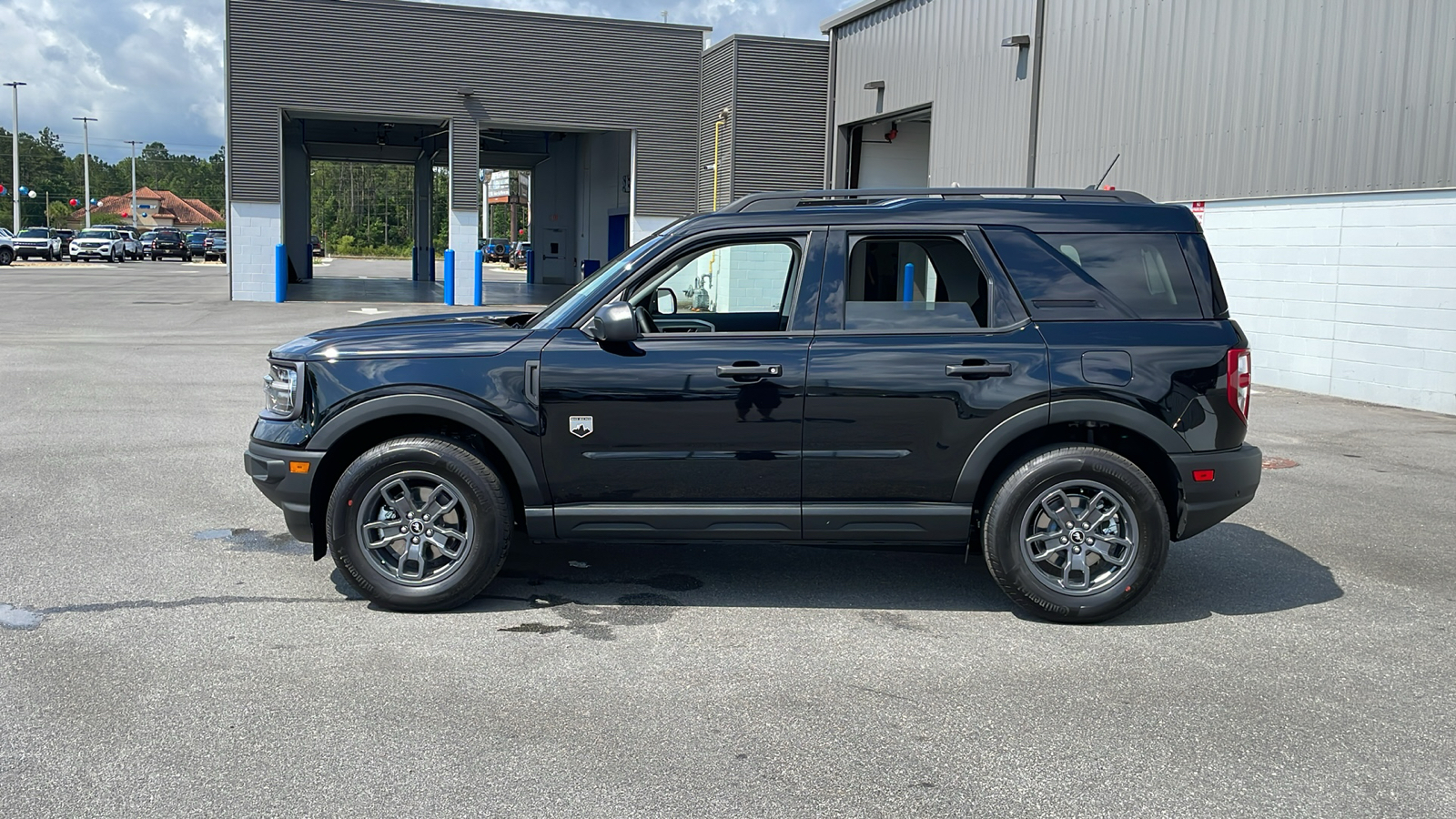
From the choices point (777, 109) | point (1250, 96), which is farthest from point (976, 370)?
point (777, 109)

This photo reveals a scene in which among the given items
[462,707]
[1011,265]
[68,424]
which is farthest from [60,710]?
[68,424]

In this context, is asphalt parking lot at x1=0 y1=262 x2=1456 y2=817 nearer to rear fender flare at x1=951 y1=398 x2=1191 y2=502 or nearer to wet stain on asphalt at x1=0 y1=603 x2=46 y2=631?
wet stain on asphalt at x1=0 y1=603 x2=46 y2=631

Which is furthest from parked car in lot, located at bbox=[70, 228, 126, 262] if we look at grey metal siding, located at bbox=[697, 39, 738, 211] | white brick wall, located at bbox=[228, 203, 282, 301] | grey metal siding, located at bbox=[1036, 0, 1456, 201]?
grey metal siding, located at bbox=[1036, 0, 1456, 201]

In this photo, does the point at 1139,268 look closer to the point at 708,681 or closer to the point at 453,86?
the point at 708,681

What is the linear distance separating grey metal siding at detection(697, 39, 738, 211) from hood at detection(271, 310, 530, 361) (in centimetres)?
2436

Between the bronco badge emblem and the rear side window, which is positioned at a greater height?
the rear side window

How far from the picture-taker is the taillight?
559 centimetres

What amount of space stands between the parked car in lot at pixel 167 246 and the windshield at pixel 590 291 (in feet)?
237

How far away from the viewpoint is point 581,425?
18.2ft

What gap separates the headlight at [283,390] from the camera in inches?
223

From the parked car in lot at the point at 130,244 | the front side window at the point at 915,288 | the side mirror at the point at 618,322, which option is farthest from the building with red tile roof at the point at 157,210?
the front side window at the point at 915,288

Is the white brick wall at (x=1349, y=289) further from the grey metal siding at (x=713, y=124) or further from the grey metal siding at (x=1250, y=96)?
the grey metal siding at (x=713, y=124)

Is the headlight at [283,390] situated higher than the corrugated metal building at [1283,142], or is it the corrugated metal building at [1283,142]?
the corrugated metal building at [1283,142]

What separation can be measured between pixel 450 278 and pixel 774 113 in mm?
9246
